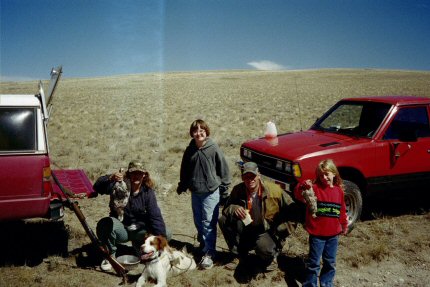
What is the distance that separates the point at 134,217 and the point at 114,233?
0.29m

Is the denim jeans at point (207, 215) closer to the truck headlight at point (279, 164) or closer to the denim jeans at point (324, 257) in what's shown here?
the denim jeans at point (324, 257)

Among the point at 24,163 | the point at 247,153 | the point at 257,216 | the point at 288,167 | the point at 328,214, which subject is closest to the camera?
the point at 328,214

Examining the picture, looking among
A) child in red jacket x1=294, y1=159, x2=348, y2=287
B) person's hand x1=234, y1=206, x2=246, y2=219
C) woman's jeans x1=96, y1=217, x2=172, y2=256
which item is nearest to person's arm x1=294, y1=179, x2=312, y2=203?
child in red jacket x1=294, y1=159, x2=348, y2=287

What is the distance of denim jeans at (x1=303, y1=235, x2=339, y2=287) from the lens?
3.73 metres

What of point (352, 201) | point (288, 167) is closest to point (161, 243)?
point (288, 167)

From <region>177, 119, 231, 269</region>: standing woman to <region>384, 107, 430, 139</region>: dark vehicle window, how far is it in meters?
2.89

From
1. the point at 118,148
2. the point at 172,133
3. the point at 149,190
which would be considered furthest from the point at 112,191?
the point at 172,133

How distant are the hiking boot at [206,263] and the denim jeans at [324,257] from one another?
1.11 m

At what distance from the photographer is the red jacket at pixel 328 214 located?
369 cm

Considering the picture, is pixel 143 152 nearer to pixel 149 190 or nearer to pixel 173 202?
pixel 173 202

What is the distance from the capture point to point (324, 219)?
369 cm

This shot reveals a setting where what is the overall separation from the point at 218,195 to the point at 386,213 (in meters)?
3.42

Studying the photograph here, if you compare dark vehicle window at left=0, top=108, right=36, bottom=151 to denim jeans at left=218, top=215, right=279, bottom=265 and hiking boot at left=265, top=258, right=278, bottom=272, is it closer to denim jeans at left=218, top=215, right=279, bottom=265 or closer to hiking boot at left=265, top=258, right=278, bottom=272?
denim jeans at left=218, top=215, right=279, bottom=265

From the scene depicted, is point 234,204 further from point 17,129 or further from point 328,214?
point 17,129
